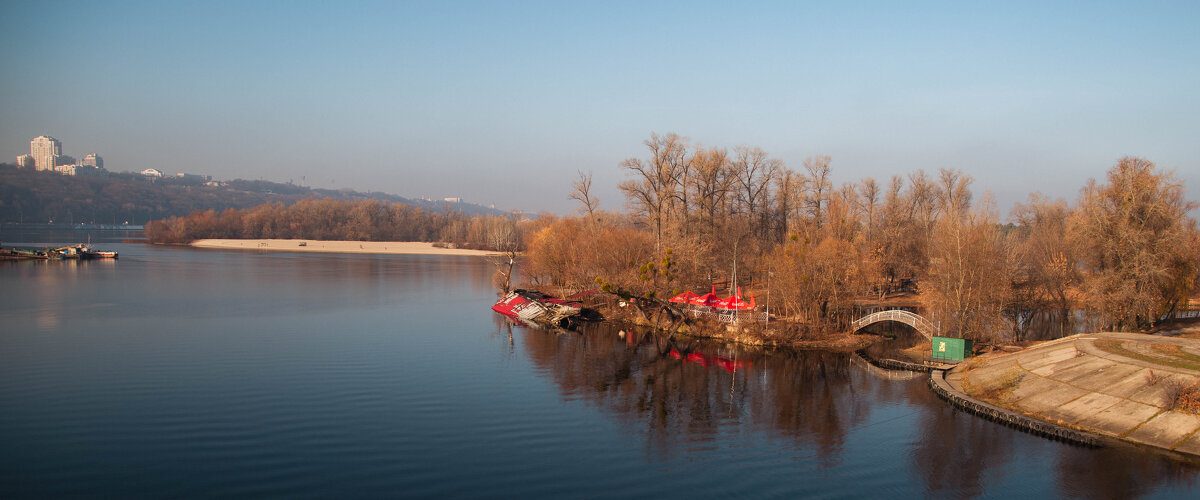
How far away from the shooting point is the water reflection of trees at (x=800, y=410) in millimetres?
17047

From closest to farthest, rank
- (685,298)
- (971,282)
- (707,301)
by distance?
(971,282) → (707,301) → (685,298)

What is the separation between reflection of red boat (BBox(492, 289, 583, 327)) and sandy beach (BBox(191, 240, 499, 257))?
83.6 m

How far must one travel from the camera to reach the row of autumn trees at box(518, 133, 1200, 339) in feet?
106

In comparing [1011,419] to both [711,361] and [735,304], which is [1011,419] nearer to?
[711,361]

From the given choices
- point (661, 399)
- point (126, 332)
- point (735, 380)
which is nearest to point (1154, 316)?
point (735, 380)

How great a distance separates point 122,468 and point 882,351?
105 ft

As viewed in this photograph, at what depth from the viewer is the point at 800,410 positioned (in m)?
23.3

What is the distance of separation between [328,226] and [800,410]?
155897mm

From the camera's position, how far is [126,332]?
32.8 m

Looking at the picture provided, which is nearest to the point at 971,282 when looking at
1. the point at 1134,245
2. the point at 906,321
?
the point at 906,321

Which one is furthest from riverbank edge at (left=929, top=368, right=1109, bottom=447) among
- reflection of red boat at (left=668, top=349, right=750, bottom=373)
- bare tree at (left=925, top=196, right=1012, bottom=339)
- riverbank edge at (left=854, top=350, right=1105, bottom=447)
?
reflection of red boat at (left=668, top=349, right=750, bottom=373)

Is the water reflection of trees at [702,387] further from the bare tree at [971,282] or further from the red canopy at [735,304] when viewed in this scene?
the bare tree at [971,282]

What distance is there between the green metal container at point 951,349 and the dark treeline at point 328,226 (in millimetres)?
115821

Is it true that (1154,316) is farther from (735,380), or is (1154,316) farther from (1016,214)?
(1016,214)
